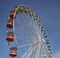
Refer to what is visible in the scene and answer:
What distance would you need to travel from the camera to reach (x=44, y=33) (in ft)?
202

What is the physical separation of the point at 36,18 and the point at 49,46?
239 inches

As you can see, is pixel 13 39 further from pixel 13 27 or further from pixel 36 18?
pixel 36 18

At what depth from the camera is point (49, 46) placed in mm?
62562

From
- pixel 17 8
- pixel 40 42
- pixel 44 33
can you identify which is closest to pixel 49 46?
pixel 44 33

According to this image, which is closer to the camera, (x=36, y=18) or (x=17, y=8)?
(x=17, y=8)

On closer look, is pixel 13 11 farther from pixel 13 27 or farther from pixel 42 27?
pixel 42 27

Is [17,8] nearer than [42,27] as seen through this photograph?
Yes

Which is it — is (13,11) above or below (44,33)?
above

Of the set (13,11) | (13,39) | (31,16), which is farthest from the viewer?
(31,16)

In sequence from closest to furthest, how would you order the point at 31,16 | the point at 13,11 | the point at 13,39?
the point at 13,39 < the point at 13,11 < the point at 31,16

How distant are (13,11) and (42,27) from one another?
873cm

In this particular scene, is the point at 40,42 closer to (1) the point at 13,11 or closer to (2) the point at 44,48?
(2) the point at 44,48

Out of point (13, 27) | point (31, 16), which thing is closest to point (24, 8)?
point (31, 16)

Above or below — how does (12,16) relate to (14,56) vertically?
above
